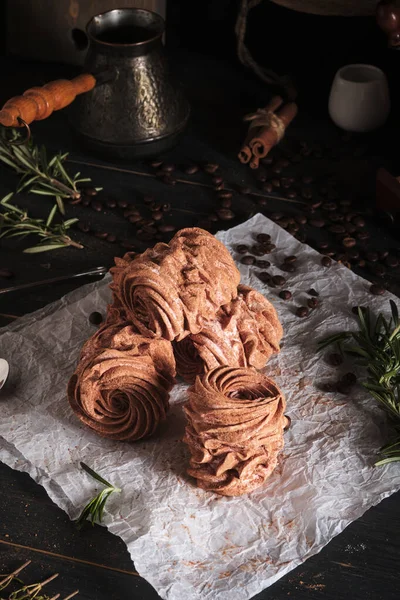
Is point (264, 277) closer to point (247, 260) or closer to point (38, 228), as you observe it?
point (247, 260)

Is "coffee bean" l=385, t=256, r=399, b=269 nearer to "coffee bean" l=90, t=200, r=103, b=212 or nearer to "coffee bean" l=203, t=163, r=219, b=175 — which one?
"coffee bean" l=203, t=163, r=219, b=175

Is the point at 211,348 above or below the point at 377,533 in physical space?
above

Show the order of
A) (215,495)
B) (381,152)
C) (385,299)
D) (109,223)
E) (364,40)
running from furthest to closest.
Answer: (364,40), (381,152), (109,223), (385,299), (215,495)

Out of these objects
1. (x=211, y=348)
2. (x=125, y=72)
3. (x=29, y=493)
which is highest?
(x=125, y=72)

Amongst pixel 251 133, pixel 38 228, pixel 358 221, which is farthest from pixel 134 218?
pixel 358 221

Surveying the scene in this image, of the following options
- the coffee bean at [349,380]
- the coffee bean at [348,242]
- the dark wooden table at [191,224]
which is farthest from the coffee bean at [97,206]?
the coffee bean at [349,380]

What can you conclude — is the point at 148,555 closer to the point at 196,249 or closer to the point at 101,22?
the point at 196,249

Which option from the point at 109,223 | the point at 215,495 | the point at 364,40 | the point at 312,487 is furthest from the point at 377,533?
the point at 364,40
